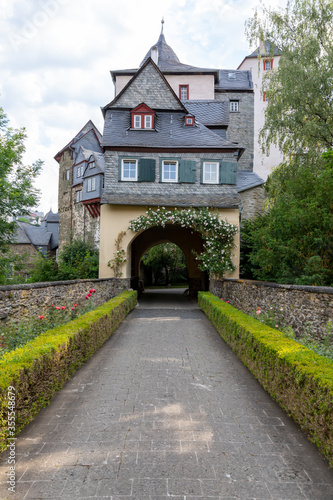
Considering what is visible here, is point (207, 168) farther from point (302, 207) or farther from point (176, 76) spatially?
point (176, 76)

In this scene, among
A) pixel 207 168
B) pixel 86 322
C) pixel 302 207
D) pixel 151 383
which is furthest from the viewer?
pixel 207 168

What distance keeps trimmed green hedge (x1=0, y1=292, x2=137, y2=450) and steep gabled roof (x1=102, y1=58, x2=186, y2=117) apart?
13.1 metres

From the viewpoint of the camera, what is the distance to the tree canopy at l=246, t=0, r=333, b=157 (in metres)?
13.4

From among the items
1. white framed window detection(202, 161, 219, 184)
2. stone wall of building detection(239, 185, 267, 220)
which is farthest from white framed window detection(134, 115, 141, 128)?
stone wall of building detection(239, 185, 267, 220)

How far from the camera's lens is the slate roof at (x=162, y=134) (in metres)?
16.0

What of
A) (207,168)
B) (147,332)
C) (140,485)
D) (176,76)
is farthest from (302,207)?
(176,76)

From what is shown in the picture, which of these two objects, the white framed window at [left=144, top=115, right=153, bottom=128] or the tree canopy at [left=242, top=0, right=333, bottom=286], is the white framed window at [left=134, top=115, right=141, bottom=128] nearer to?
the white framed window at [left=144, top=115, right=153, bottom=128]

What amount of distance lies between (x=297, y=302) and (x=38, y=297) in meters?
4.95

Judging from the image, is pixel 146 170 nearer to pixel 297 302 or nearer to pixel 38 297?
pixel 38 297

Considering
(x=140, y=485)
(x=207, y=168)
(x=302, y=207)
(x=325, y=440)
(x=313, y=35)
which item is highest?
(x=313, y=35)

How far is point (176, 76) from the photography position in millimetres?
24750

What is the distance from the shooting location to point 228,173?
15.9 m

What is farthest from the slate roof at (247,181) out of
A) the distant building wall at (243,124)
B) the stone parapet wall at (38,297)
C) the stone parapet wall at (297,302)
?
the stone parapet wall at (38,297)

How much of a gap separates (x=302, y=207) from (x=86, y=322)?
682cm
